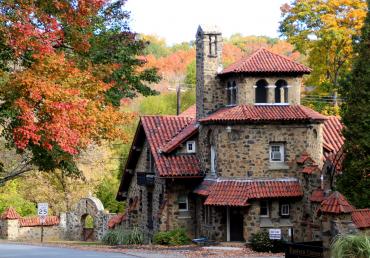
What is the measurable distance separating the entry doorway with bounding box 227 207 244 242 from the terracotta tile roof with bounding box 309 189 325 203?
11.0 ft

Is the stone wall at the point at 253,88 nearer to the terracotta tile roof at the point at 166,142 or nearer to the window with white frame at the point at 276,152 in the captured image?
the window with white frame at the point at 276,152

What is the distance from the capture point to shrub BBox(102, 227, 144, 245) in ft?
117

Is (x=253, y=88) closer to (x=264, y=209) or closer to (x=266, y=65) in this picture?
(x=266, y=65)

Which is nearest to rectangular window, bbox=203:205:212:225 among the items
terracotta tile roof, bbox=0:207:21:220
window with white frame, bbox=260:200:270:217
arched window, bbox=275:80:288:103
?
window with white frame, bbox=260:200:270:217

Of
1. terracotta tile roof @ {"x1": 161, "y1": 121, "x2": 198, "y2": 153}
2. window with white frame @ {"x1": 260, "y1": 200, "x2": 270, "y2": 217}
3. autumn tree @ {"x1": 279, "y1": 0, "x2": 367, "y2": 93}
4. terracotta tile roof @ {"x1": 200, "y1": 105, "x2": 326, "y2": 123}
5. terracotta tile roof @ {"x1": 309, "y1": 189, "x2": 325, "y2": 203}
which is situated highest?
autumn tree @ {"x1": 279, "y1": 0, "x2": 367, "y2": 93}

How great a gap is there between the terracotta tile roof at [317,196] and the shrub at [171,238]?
22.1 ft

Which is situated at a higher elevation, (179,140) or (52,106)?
(179,140)

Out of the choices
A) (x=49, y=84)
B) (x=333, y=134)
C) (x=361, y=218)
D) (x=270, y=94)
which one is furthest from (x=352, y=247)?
(x=333, y=134)

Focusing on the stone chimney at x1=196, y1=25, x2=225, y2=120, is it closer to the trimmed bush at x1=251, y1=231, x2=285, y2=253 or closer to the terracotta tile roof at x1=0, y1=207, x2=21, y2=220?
the trimmed bush at x1=251, y1=231, x2=285, y2=253

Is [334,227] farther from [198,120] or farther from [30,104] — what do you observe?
[198,120]

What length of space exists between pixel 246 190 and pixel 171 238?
189 inches

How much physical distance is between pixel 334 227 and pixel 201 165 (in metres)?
16.0

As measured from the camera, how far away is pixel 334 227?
18109mm

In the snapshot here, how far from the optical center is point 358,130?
24.0m
